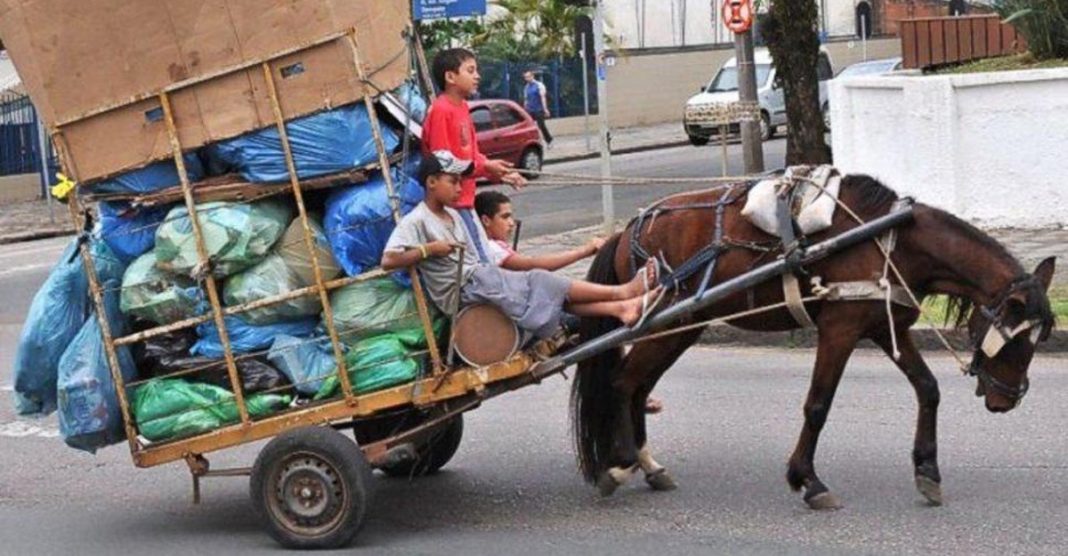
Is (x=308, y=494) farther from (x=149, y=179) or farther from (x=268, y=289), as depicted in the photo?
(x=149, y=179)

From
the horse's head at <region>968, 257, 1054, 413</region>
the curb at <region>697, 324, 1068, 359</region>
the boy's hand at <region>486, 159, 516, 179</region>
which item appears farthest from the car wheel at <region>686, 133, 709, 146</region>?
the horse's head at <region>968, 257, 1054, 413</region>

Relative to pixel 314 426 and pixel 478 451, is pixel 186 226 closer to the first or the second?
pixel 314 426

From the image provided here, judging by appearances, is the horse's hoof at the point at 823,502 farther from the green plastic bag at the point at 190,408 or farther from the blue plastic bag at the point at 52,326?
the blue plastic bag at the point at 52,326

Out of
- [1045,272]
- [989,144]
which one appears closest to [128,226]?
[1045,272]

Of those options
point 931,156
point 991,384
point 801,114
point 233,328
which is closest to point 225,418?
point 233,328

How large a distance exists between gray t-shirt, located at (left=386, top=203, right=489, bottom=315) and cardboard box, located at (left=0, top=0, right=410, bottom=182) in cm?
59

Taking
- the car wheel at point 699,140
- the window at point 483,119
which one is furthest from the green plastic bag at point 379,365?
the car wheel at point 699,140

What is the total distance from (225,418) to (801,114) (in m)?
13.5

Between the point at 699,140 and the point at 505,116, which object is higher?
the point at 505,116

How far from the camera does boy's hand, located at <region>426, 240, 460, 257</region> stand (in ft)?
23.5

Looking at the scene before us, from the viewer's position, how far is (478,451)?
919 cm

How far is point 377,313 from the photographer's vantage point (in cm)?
739

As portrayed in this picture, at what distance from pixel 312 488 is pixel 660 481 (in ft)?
5.61

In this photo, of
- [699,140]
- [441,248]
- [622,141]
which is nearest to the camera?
[441,248]
